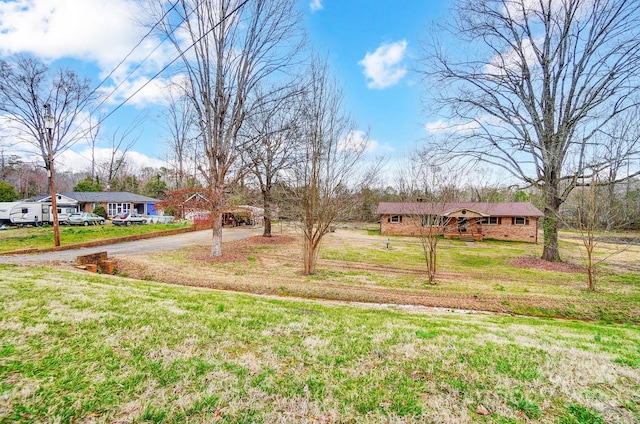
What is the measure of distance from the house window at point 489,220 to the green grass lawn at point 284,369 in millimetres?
24182

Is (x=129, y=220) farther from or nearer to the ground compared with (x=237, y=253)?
farther from the ground

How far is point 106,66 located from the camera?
9234mm

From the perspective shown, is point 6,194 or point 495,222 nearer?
point 495,222

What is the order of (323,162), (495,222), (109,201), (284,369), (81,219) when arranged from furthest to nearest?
1. (109,201)
2. (495,222)
3. (81,219)
4. (323,162)
5. (284,369)

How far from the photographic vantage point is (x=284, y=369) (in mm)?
2939

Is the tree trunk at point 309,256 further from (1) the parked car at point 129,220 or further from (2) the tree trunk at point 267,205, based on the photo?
(1) the parked car at point 129,220

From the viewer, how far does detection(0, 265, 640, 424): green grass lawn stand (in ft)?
7.50

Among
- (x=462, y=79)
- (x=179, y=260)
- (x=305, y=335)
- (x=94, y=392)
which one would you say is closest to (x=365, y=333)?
(x=305, y=335)

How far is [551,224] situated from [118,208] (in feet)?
136

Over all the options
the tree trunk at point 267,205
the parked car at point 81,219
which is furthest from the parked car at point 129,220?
the tree trunk at point 267,205

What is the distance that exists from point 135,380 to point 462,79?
1639 centimetres

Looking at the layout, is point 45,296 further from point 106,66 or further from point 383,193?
point 383,193

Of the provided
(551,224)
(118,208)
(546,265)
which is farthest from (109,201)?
(551,224)

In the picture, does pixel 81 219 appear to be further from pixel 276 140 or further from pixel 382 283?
pixel 382 283
